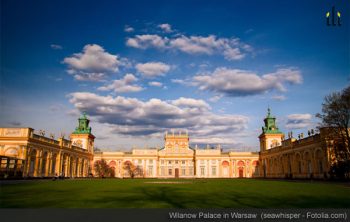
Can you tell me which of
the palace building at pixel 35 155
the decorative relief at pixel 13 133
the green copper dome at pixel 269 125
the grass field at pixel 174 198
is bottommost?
the grass field at pixel 174 198

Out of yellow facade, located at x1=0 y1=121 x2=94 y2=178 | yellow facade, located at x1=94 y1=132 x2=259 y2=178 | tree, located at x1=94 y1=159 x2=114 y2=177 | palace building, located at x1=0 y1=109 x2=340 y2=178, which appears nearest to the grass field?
yellow facade, located at x1=0 y1=121 x2=94 y2=178

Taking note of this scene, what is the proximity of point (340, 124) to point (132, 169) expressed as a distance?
57573 mm

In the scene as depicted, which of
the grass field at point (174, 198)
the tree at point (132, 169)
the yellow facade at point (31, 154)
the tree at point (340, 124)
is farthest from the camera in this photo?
the tree at point (132, 169)

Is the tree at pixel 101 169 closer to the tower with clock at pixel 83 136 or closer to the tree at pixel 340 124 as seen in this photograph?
the tower with clock at pixel 83 136

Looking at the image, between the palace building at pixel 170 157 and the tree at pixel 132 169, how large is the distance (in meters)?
0.03

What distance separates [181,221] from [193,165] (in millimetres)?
76219

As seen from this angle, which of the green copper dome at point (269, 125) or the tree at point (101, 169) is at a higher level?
the green copper dome at point (269, 125)

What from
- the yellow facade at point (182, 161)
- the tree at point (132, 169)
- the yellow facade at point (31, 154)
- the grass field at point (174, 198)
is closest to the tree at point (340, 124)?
the grass field at point (174, 198)

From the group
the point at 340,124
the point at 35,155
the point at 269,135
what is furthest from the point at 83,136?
the point at 340,124

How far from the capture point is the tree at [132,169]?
7994 cm

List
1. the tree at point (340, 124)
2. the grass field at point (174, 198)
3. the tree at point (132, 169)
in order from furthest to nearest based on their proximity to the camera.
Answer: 1. the tree at point (132, 169)
2. the tree at point (340, 124)
3. the grass field at point (174, 198)

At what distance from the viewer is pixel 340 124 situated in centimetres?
3366

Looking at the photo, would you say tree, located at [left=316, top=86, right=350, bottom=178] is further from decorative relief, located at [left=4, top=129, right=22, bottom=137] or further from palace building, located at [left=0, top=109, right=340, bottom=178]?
decorative relief, located at [left=4, top=129, right=22, bottom=137]

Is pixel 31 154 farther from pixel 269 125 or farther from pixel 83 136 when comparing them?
pixel 269 125
